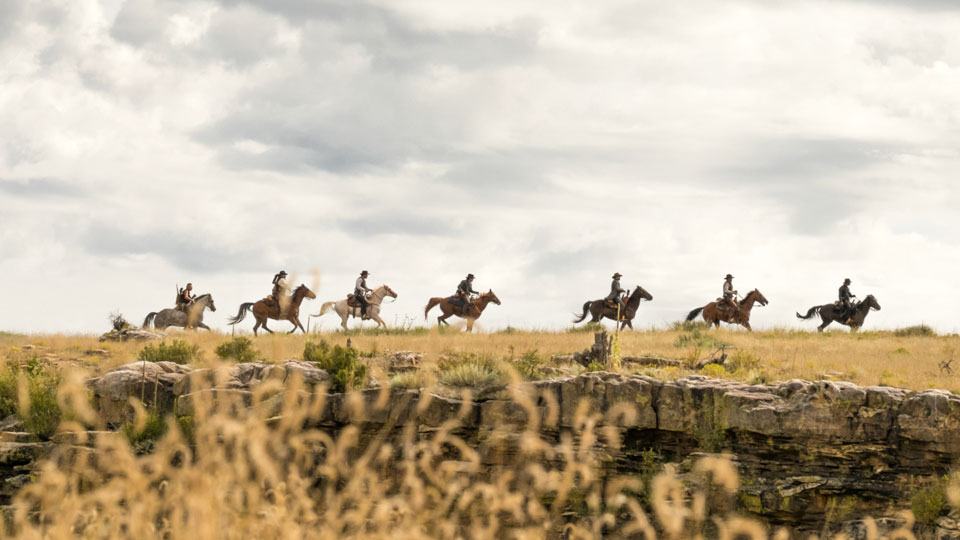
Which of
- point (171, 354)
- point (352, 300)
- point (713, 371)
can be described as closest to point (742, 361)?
point (713, 371)

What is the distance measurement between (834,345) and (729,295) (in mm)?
8102

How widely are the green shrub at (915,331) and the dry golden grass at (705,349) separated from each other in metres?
1.31

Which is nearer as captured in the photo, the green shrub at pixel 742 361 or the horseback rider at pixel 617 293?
the green shrub at pixel 742 361

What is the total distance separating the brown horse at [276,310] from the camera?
112ft

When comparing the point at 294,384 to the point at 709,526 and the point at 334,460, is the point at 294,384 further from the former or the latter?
the point at 709,526

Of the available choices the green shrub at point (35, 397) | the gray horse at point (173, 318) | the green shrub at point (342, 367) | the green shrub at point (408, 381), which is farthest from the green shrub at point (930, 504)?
the gray horse at point (173, 318)

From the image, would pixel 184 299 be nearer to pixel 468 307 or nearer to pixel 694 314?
pixel 468 307

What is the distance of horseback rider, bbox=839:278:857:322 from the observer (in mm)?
36844

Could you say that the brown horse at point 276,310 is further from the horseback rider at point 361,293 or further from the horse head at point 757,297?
the horse head at point 757,297

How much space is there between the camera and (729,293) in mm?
35750

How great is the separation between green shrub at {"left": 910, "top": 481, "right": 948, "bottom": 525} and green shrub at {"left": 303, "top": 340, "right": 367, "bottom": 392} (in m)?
9.89

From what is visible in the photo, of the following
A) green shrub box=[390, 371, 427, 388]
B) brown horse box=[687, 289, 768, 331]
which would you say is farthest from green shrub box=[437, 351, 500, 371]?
brown horse box=[687, 289, 768, 331]

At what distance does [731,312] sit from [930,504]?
71.4 feet

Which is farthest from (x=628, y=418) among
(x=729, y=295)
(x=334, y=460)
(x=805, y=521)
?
(x=729, y=295)
